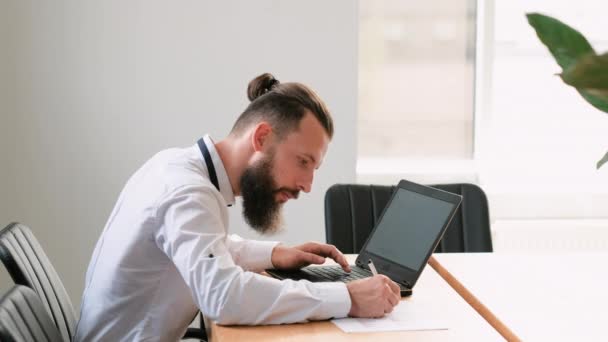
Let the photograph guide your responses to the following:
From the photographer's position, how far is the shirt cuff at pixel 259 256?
7.51 ft

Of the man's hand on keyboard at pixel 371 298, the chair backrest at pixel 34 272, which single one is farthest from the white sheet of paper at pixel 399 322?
the chair backrest at pixel 34 272

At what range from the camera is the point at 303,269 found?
2277 mm

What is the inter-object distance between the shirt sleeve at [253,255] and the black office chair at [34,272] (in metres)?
0.47

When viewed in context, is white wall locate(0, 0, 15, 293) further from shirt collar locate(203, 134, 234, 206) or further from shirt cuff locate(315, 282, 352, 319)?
shirt cuff locate(315, 282, 352, 319)

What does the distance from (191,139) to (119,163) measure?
1.19 feet

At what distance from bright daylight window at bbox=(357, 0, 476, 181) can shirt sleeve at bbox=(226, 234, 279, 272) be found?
1945 millimetres

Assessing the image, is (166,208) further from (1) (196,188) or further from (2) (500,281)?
(2) (500,281)

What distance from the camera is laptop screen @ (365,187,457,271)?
6.95ft

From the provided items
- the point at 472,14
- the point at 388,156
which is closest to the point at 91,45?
the point at 388,156

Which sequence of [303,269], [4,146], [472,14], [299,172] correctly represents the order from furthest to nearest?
[472,14] < [4,146] < [303,269] < [299,172]

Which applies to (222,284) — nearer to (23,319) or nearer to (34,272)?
(23,319)

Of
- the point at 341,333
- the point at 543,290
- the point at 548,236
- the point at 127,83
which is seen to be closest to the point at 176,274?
the point at 341,333

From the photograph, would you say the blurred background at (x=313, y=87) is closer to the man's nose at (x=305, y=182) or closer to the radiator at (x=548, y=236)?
the radiator at (x=548, y=236)

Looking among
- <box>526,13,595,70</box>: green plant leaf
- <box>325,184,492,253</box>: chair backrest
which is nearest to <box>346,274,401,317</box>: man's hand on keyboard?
<box>325,184,492,253</box>: chair backrest
